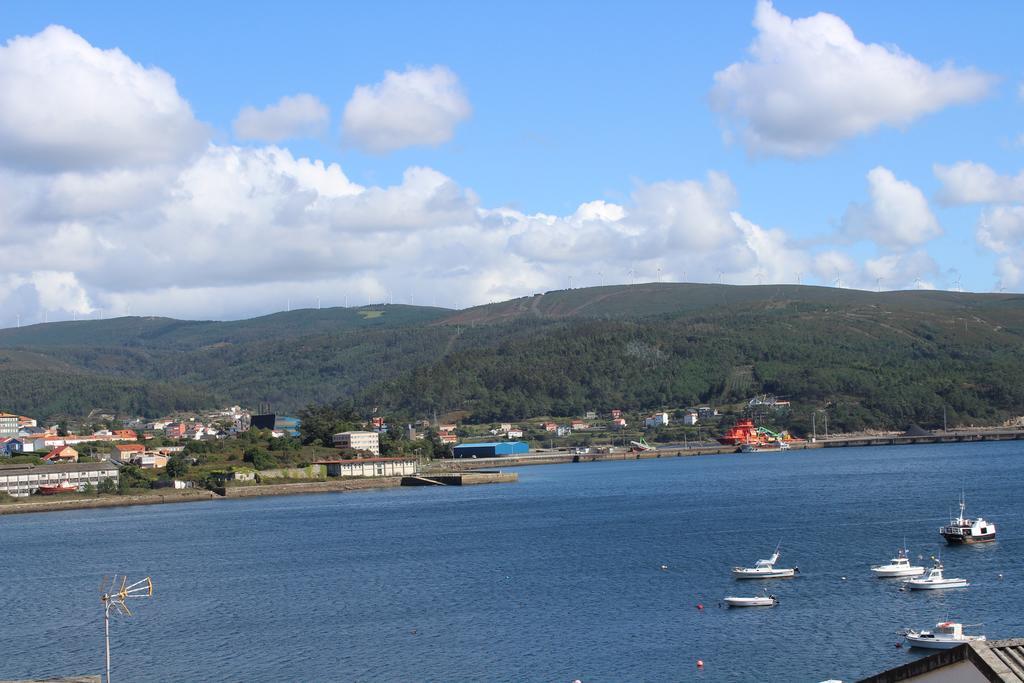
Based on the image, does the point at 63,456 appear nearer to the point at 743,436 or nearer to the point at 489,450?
the point at 489,450

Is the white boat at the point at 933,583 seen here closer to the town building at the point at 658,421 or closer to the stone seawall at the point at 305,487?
the stone seawall at the point at 305,487

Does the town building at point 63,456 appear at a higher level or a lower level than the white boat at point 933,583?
higher

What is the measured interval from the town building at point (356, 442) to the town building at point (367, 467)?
22.5 feet

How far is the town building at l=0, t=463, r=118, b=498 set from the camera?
274ft

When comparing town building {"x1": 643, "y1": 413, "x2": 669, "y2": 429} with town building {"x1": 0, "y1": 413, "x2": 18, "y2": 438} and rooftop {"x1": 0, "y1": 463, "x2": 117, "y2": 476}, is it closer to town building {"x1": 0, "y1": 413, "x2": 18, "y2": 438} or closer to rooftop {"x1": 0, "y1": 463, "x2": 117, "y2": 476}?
town building {"x1": 0, "y1": 413, "x2": 18, "y2": 438}

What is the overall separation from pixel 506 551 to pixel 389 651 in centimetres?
1906

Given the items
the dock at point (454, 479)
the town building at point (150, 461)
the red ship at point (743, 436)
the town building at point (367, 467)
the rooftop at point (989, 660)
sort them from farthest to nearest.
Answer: the red ship at point (743, 436) → the dock at point (454, 479) → the town building at point (367, 467) → the town building at point (150, 461) → the rooftop at point (989, 660)

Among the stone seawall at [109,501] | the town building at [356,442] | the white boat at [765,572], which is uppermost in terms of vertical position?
the town building at [356,442]

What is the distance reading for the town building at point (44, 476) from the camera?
274 feet

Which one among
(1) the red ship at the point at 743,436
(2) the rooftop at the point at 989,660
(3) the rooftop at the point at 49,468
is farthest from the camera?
(1) the red ship at the point at 743,436

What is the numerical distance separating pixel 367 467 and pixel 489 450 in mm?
39416

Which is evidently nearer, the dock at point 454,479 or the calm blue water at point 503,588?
the calm blue water at point 503,588

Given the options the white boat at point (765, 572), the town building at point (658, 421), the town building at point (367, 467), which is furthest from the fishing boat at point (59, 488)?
the town building at point (658, 421)

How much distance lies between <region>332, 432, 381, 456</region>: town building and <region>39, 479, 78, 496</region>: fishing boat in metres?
27.8
